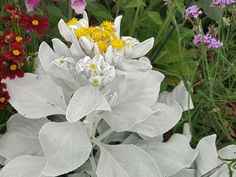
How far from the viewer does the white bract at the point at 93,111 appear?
1310mm

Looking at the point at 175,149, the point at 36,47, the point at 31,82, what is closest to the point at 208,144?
the point at 175,149

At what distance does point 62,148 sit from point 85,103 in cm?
14

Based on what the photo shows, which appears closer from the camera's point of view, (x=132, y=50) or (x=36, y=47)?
(x=132, y=50)

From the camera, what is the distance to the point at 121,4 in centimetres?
185

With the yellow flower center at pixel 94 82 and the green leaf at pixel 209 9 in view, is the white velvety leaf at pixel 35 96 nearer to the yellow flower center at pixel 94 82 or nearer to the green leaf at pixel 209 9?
the yellow flower center at pixel 94 82

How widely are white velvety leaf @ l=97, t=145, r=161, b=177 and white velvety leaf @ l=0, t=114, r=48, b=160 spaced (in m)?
0.21

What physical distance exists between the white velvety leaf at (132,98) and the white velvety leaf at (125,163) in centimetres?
8

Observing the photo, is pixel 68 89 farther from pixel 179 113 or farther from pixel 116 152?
pixel 179 113

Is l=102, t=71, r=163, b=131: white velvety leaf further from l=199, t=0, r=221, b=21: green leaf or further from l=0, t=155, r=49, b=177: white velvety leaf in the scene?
l=199, t=0, r=221, b=21: green leaf

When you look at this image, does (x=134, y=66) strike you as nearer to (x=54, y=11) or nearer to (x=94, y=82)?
(x=94, y=82)

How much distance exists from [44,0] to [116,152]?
65 cm

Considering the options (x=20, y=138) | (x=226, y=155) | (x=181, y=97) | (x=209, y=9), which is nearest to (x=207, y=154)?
(x=226, y=155)

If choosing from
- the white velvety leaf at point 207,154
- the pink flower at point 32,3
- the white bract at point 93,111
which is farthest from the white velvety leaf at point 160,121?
the pink flower at point 32,3

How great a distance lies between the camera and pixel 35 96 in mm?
1467
